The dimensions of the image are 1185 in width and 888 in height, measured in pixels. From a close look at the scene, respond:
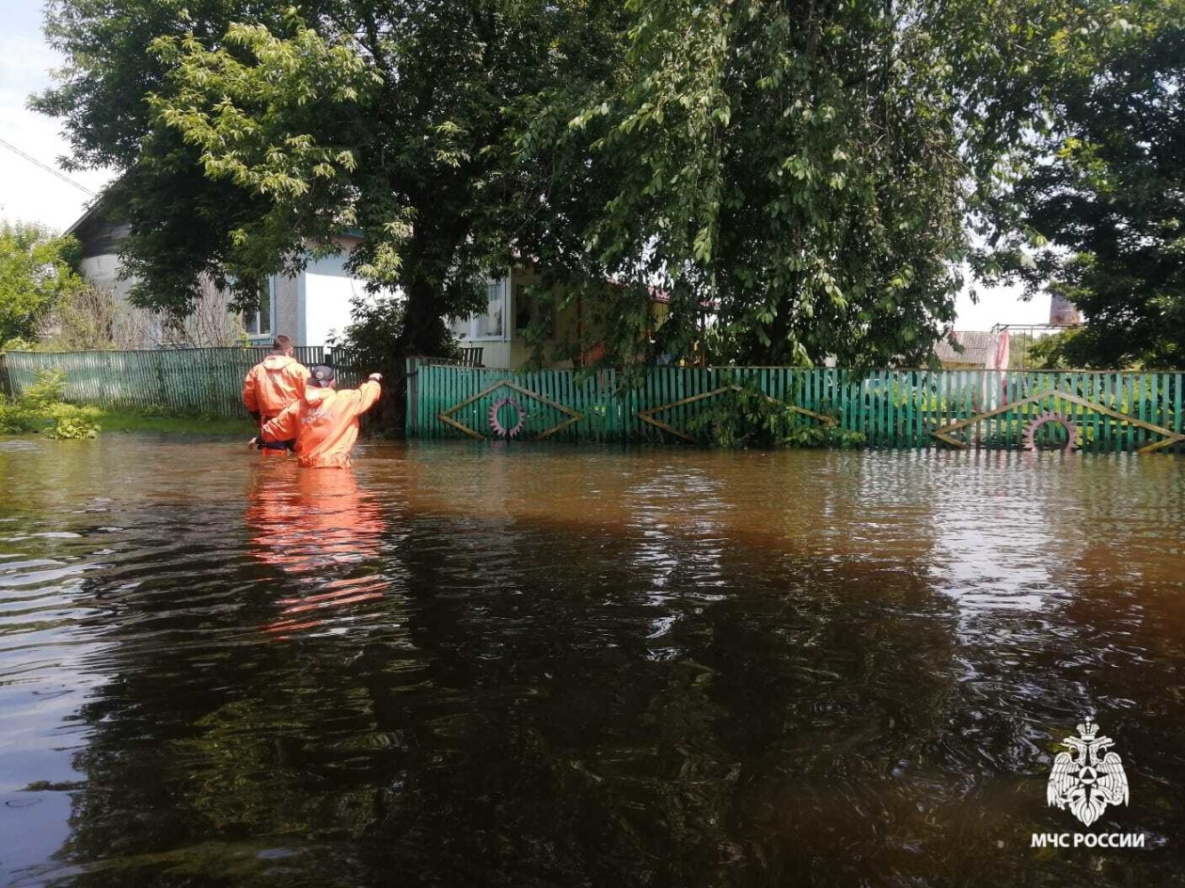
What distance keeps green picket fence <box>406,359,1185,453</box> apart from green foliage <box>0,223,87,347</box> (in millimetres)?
20843

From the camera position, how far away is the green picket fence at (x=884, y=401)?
16.6 metres

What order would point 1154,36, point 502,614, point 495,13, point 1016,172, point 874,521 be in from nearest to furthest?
point 502,614 < point 874,521 < point 1016,172 < point 495,13 < point 1154,36

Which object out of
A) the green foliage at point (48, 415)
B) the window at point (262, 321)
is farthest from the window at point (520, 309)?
the green foliage at point (48, 415)

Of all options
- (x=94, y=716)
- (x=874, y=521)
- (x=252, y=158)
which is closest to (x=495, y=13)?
(x=252, y=158)

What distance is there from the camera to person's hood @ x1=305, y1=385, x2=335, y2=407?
12.3 m

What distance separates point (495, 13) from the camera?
63.8ft

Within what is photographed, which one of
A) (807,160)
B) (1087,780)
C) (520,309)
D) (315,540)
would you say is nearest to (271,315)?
(520,309)

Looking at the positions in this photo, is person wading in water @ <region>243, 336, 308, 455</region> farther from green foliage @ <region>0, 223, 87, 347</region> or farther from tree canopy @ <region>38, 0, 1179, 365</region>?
green foliage @ <region>0, 223, 87, 347</region>

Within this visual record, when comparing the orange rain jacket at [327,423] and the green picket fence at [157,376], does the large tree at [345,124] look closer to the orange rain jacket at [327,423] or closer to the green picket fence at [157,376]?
the green picket fence at [157,376]

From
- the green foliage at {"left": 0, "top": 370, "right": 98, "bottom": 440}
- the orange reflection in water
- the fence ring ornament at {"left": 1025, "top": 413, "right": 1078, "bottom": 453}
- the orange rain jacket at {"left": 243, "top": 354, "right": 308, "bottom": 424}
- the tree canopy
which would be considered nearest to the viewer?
the orange reflection in water

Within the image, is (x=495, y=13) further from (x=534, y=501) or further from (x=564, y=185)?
(x=534, y=501)

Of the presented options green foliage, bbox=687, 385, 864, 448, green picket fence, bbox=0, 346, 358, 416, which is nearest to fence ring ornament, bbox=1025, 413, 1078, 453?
green foliage, bbox=687, 385, 864, 448

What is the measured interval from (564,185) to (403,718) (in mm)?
16115

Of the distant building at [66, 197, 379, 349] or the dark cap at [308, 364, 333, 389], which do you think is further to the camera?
the distant building at [66, 197, 379, 349]
